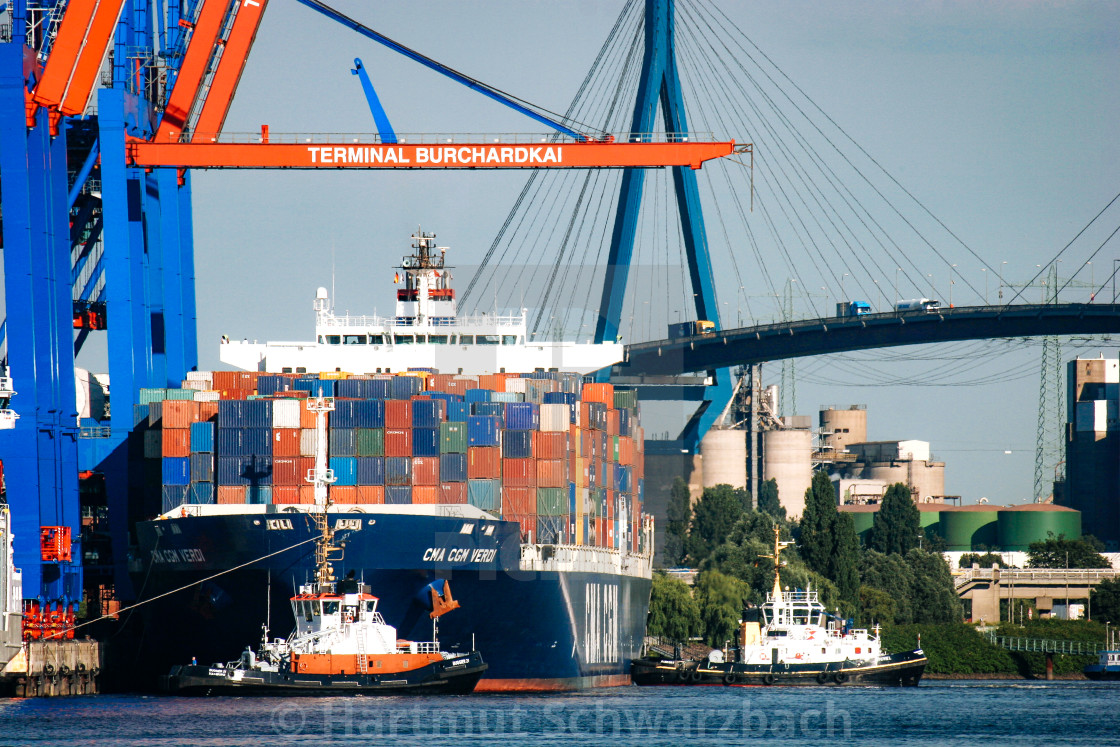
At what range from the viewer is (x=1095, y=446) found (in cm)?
15162

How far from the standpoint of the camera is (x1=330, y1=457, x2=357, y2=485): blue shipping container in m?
47.3

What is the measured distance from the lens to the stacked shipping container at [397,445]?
46.9 metres

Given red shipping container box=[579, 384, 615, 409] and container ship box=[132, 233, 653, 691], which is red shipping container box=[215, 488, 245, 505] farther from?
red shipping container box=[579, 384, 615, 409]

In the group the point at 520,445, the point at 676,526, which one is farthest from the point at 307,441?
the point at 676,526

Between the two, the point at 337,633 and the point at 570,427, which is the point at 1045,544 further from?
the point at 337,633

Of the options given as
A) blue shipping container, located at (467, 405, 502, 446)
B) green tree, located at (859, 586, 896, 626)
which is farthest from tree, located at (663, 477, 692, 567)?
blue shipping container, located at (467, 405, 502, 446)

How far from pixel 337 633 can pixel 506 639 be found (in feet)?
20.5

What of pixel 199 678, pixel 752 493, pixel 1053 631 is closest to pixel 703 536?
pixel 1053 631

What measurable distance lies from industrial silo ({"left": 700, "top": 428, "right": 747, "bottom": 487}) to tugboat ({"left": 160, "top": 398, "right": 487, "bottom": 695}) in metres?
101

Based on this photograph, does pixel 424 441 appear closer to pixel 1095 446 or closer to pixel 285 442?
pixel 285 442

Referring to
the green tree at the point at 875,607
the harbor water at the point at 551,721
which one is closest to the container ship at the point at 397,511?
the harbor water at the point at 551,721

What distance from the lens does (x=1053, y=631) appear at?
86.0 m

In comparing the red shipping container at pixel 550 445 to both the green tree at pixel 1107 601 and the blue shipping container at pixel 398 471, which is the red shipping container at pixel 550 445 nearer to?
the blue shipping container at pixel 398 471

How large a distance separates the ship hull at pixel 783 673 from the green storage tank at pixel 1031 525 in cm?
8138
